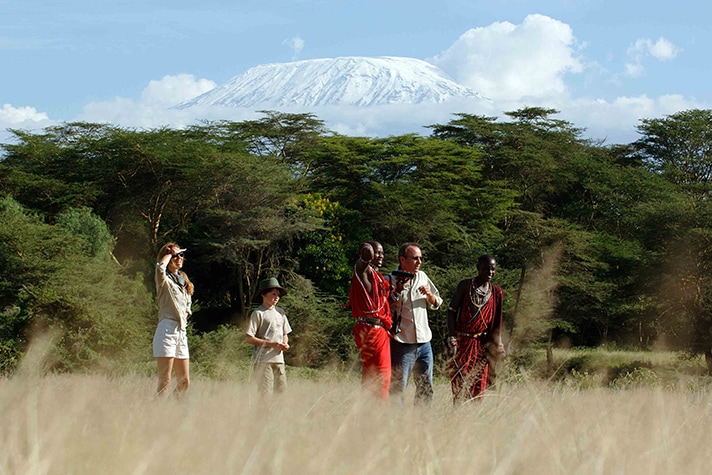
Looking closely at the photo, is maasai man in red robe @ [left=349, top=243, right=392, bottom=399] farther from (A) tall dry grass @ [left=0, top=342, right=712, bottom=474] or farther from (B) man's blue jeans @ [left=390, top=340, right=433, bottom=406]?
(A) tall dry grass @ [left=0, top=342, right=712, bottom=474]

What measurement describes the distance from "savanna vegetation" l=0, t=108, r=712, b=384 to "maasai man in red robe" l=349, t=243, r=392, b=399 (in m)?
20.7

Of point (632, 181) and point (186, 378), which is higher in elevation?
point (632, 181)

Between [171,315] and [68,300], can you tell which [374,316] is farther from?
[68,300]

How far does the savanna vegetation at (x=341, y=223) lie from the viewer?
97.3 feet

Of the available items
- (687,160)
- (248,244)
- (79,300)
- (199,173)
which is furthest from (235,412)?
(687,160)

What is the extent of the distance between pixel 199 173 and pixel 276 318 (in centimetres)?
3444

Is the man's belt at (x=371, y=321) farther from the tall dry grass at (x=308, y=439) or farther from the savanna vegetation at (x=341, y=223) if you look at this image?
the savanna vegetation at (x=341, y=223)

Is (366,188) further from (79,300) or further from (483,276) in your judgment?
(483,276)

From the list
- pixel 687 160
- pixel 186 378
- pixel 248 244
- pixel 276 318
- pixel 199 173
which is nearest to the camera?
pixel 186 378

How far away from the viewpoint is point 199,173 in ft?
133

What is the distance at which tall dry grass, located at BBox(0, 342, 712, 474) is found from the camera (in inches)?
92.3

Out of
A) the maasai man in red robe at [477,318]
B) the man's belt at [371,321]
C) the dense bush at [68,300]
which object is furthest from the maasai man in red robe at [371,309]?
the dense bush at [68,300]

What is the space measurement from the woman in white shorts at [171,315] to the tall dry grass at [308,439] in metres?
2.98

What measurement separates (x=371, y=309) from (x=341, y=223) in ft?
110
